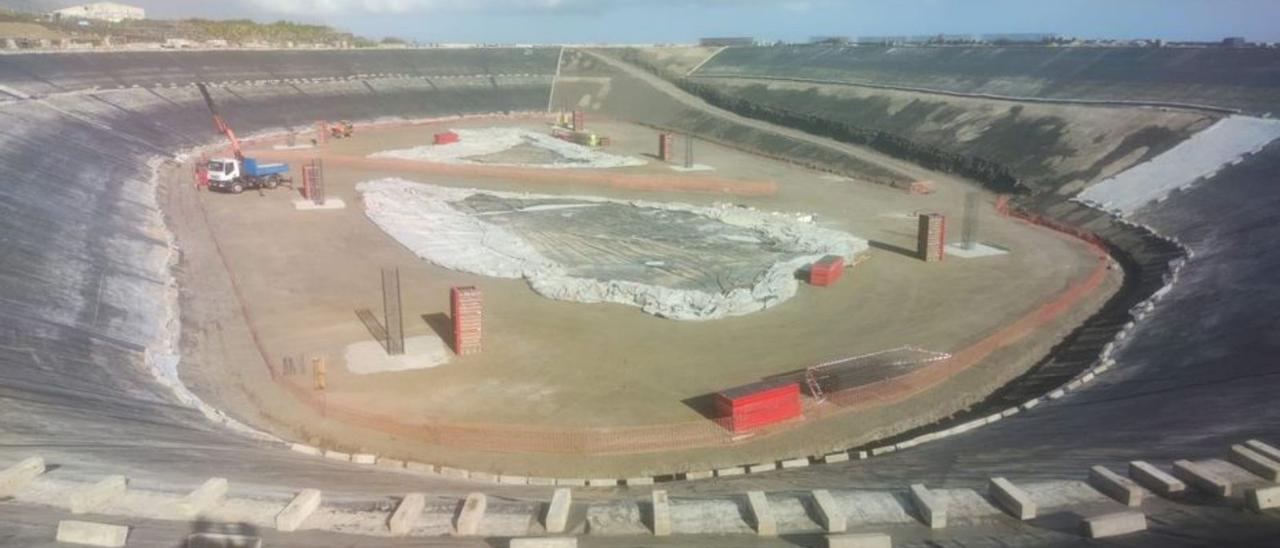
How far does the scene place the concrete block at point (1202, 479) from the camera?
23.4ft

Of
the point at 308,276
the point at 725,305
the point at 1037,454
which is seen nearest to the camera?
the point at 1037,454

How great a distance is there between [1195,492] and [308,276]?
21640 millimetres

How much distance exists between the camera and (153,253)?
23.9 meters

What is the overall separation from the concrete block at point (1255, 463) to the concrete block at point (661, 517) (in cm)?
520

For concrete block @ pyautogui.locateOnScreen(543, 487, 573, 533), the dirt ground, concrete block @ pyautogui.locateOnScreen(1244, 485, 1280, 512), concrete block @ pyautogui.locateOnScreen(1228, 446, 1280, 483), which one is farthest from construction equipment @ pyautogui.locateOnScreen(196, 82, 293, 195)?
concrete block @ pyautogui.locateOnScreen(1244, 485, 1280, 512)

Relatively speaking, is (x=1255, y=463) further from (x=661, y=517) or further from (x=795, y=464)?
(x=795, y=464)

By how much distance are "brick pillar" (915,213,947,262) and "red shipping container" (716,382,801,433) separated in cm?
1284

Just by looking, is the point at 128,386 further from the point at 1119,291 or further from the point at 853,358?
the point at 1119,291

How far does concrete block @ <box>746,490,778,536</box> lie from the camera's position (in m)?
6.78

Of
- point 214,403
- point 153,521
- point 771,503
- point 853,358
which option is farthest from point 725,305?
point 153,521

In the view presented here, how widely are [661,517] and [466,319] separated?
11.6m

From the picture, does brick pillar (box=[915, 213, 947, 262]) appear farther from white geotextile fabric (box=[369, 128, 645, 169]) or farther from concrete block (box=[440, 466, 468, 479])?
white geotextile fabric (box=[369, 128, 645, 169])

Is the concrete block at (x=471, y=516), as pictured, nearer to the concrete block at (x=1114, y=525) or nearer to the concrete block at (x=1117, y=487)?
the concrete block at (x=1114, y=525)

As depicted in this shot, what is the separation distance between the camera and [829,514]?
6766mm
